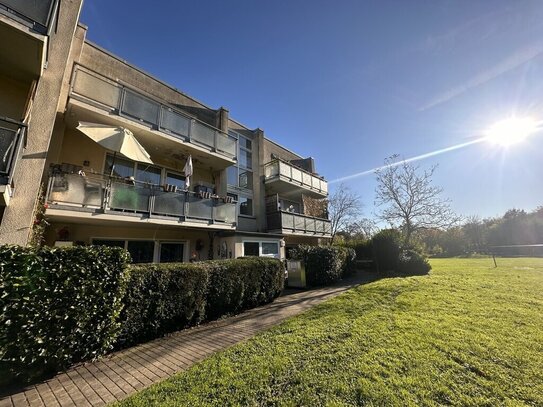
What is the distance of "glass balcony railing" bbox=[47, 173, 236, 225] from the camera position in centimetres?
785

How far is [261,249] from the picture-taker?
15.0 m

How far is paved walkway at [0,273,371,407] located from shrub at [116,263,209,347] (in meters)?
0.28

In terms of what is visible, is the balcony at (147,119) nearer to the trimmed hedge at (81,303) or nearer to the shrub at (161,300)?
the trimmed hedge at (81,303)

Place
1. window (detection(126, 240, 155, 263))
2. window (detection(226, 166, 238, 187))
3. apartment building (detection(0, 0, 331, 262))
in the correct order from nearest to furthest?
apartment building (detection(0, 0, 331, 262)), window (detection(126, 240, 155, 263)), window (detection(226, 166, 238, 187))

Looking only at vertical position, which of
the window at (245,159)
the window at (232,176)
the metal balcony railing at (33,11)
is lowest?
the window at (232,176)

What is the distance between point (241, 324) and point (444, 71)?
11.5m

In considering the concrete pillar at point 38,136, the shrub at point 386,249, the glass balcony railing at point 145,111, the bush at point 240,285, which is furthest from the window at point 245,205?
the shrub at point 386,249

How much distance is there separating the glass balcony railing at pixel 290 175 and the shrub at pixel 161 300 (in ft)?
39.5

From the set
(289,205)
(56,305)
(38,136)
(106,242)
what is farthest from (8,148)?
(289,205)

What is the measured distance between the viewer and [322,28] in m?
9.02

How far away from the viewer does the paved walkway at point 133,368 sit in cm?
367

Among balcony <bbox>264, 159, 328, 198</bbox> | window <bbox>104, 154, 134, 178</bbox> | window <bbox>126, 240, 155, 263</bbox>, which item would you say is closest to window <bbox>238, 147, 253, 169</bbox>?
balcony <bbox>264, 159, 328, 198</bbox>

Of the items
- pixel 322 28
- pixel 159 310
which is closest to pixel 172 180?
pixel 159 310

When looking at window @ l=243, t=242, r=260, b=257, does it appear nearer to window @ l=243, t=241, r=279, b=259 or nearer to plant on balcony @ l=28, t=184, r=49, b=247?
window @ l=243, t=241, r=279, b=259
